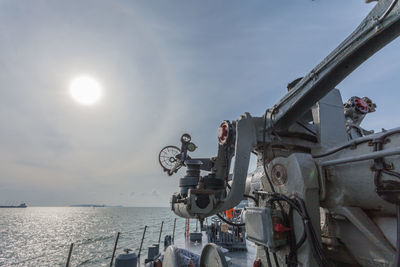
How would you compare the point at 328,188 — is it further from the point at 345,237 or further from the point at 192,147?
the point at 192,147

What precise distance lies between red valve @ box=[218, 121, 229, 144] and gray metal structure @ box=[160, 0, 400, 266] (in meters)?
0.07

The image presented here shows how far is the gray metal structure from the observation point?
2.25 m

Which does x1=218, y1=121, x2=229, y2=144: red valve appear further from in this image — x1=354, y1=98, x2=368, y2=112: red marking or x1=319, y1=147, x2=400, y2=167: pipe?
x1=354, y1=98, x2=368, y2=112: red marking

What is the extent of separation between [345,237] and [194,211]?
2.13 meters

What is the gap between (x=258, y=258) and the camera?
3330 millimetres

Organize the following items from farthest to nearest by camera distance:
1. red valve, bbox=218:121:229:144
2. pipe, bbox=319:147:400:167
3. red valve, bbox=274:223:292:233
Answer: red valve, bbox=218:121:229:144, red valve, bbox=274:223:292:233, pipe, bbox=319:147:400:167

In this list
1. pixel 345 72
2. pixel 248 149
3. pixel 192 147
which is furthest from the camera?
pixel 192 147

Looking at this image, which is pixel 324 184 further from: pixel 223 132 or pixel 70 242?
pixel 70 242

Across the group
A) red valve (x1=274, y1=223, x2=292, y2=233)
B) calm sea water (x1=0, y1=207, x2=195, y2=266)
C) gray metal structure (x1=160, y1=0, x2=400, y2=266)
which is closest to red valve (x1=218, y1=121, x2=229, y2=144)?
gray metal structure (x1=160, y1=0, x2=400, y2=266)

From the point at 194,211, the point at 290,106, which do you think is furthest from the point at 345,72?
the point at 194,211

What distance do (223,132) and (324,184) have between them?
1954 millimetres

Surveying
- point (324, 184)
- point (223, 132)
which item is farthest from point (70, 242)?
point (324, 184)

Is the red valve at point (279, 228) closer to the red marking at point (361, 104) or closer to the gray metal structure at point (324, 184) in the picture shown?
the gray metal structure at point (324, 184)

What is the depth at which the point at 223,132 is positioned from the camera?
4.09 m
